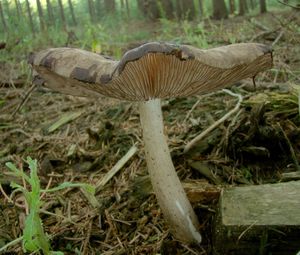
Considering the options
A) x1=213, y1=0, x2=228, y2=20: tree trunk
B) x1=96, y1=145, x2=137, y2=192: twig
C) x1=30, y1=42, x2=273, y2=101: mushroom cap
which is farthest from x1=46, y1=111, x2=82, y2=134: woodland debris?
x1=213, y1=0, x2=228, y2=20: tree trunk

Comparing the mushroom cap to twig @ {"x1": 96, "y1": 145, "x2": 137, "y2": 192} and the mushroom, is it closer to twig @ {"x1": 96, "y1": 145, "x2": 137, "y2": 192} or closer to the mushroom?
the mushroom

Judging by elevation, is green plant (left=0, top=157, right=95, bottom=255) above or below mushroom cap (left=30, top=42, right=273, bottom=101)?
below

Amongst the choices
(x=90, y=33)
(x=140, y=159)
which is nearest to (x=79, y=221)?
(x=140, y=159)

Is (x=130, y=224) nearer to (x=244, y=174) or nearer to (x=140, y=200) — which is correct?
(x=140, y=200)

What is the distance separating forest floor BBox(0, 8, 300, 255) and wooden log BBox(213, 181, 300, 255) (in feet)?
0.61

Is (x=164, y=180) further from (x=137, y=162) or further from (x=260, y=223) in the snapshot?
(x=137, y=162)

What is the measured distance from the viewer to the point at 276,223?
140 centimetres

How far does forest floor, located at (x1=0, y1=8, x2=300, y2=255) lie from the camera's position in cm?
184

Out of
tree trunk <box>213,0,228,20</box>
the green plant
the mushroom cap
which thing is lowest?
tree trunk <box>213,0,228,20</box>

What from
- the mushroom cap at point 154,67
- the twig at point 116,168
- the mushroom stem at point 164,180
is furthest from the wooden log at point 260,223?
the twig at point 116,168

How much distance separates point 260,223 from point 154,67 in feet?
2.26

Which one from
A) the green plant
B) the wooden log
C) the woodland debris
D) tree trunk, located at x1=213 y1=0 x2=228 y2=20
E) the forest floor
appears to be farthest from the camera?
tree trunk, located at x1=213 y1=0 x2=228 y2=20

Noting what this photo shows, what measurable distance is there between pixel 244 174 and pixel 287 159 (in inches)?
9.9

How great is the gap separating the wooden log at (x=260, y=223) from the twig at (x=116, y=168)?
0.81 meters
